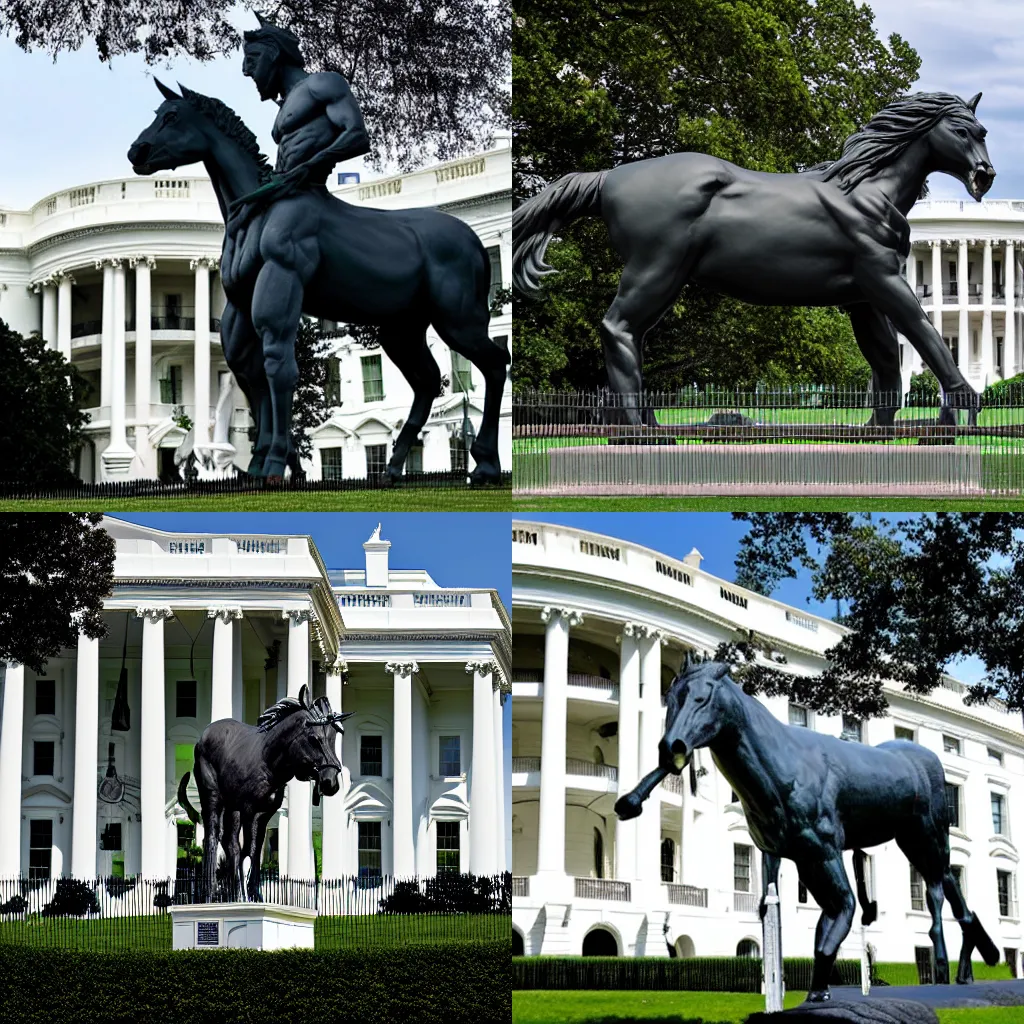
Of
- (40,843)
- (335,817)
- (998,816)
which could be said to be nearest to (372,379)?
(998,816)

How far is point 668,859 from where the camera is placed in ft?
86.1

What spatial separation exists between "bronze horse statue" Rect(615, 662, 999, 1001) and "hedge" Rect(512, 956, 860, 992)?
6.24 metres

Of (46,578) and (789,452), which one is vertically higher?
(789,452)

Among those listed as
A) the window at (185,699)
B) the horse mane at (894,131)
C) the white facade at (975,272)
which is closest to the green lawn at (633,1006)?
the horse mane at (894,131)

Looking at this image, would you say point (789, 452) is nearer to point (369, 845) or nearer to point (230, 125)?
point (230, 125)

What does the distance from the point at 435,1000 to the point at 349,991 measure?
1127 millimetres

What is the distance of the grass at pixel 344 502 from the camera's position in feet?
60.0

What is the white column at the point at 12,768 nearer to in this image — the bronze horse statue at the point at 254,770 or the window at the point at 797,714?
the bronze horse statue at the point at 254,770

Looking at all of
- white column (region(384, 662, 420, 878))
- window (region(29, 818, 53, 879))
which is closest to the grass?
white column (region(384, 662, 420, 878))

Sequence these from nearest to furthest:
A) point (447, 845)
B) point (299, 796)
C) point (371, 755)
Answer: point (299, 796), point (447, 845), point (371, 755)

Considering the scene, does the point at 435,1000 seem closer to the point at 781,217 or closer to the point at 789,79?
the point at 781,217

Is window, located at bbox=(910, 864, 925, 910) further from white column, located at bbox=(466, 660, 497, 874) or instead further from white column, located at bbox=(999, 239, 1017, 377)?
white column, located at bbox=(999, 239, 1017, 377)

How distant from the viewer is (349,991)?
851 inches

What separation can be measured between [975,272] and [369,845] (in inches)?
1482
